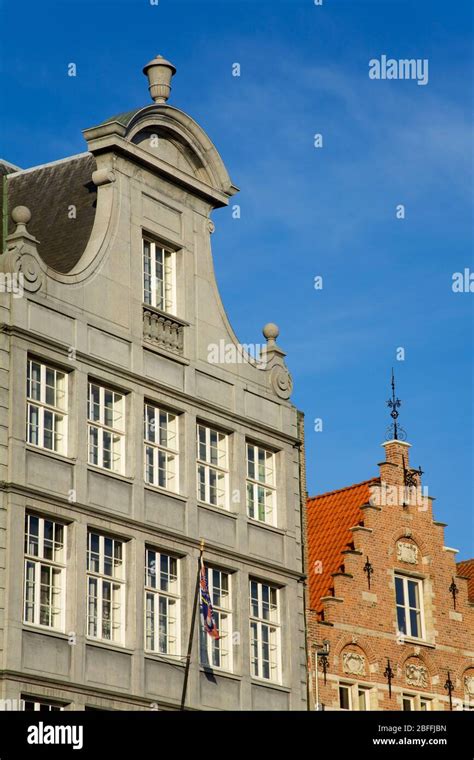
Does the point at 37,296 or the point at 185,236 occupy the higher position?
the point at 185,236

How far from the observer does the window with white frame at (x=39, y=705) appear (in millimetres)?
30062

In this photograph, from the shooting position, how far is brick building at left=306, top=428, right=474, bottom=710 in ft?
126

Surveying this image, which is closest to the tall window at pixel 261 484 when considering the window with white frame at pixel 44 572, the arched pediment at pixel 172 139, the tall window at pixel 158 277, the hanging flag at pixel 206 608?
the tall window at pixel 158 277

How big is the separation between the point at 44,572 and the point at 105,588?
161 centimetres

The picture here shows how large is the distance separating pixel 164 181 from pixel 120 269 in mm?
2723

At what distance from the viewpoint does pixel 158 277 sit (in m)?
36.1

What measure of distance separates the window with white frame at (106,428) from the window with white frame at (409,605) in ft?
31.8

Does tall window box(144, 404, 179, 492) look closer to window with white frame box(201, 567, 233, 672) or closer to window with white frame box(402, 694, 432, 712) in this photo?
window with white frame box(201, 567, 233, 672)

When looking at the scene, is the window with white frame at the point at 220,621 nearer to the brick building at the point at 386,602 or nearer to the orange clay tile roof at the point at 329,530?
the brick building at the point at 386,602

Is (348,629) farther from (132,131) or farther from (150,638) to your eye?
(132,131)

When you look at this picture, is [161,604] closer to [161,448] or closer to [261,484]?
[161,448]
